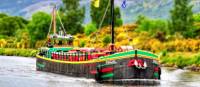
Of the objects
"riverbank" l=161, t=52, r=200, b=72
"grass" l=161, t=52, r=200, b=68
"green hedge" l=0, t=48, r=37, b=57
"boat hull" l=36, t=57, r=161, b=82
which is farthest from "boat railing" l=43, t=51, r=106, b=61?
"green hedge" l=0, t=48, r=37, b=57

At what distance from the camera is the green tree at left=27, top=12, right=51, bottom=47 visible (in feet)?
568

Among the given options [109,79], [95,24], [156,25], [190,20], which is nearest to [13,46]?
[95,24]

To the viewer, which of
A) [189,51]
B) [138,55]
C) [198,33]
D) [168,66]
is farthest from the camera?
[198,33]

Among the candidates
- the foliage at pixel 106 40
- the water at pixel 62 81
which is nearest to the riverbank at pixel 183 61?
the water at pixel 62 81

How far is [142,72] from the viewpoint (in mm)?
64375

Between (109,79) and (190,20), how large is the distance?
7564 centimetres

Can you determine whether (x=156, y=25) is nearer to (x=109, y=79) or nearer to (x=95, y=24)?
(x=95, y=24)

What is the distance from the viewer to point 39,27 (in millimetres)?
174750

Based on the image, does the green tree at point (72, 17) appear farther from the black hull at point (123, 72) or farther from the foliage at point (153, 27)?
the black hull at point (123, 72)

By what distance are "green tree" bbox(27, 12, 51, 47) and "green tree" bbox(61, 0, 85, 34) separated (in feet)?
19.5

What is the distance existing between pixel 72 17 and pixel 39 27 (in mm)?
11027

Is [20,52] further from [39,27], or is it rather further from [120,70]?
[120,70]

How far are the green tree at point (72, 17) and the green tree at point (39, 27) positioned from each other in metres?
5.95

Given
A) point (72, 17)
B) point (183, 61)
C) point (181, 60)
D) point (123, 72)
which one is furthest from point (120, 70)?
point (72, 17)
